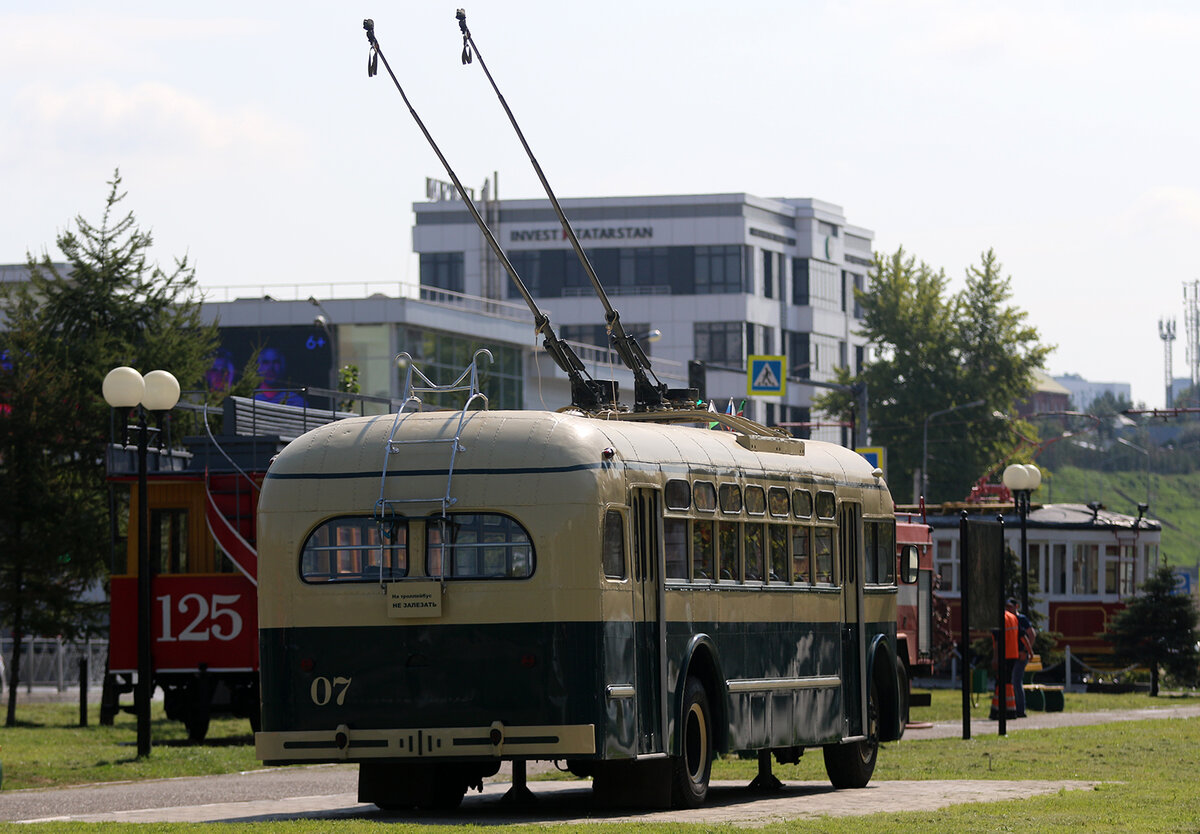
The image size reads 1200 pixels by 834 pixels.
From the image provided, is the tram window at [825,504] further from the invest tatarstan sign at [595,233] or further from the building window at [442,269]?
the building window at [442,269]

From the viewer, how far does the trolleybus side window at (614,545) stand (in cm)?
1570

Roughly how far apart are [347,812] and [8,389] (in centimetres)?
1839

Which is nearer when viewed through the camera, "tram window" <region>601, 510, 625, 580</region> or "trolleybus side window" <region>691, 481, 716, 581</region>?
"tram window" <region>601, 510, 625, 580</region>

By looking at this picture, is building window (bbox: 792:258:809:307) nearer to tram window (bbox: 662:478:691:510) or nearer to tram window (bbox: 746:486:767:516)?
tram window (bbox: 746:486:767:516)

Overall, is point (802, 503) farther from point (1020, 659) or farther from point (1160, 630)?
point (1160, 630)

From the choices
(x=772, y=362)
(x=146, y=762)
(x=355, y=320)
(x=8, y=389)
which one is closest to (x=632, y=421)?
(x=146, y=762)

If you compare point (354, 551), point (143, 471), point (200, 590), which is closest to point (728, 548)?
point (354, 551)

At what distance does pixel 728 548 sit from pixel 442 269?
8842cm

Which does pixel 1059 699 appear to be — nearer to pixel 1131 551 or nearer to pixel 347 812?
pixel 1131 551

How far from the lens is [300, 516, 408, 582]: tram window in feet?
51.4

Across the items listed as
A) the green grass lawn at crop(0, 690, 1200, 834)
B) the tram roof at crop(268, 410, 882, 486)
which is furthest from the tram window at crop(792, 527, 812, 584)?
the green grass lawn at crop(0, 690, 1200, 834)

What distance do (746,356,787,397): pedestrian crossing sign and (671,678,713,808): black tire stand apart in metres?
28.5

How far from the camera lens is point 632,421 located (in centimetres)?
1842

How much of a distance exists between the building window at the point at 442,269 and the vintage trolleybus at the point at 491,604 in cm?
8810
